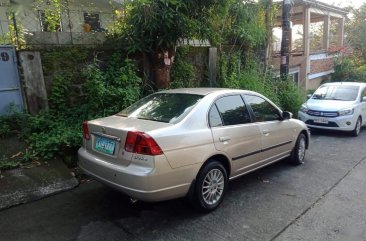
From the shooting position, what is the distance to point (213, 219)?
3.78m

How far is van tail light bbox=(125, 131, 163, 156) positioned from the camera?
334 centimetres

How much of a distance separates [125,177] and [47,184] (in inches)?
71.1

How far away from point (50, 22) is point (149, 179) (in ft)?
15.8

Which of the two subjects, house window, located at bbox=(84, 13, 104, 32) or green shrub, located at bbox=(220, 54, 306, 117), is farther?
green shrub, located at bbox=(220, 54, 306, 117)

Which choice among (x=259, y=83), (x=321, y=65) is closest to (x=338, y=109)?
(x=259, y=83)

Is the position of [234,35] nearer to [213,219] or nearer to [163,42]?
[163,42]

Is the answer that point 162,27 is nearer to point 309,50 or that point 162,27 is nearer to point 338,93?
point 338,93

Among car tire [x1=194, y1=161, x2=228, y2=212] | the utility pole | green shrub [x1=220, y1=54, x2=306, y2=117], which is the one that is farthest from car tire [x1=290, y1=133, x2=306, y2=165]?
the utility pole

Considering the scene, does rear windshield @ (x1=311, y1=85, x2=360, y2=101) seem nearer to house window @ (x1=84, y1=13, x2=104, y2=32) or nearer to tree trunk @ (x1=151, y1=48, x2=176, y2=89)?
tree trunk @ (x1=151, y1=48, x2=176, y2=89)

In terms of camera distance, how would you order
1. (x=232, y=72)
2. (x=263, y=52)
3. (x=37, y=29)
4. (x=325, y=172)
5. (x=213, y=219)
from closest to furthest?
(x=213, y=219) < (x=325, y=172) < (x=37, y=29) < (x=232, y=72) < (x=263, y=52)

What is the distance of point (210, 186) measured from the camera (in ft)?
13.0

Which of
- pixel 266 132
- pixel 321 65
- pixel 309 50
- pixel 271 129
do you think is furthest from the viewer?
pixel 321 65

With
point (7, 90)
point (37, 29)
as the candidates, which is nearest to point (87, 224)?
point (7, 90)

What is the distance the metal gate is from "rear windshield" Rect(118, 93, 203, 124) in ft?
8.43
